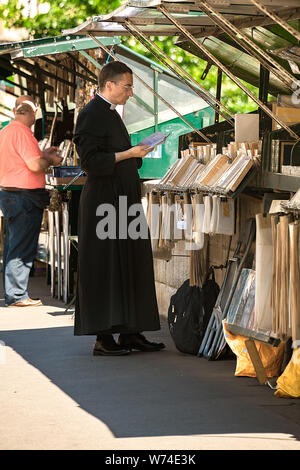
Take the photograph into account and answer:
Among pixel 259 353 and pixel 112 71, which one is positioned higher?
pixel 112 71

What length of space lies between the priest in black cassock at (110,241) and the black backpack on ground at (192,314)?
18 centimetres

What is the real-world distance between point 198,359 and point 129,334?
22.4 inches

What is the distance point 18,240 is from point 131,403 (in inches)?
177

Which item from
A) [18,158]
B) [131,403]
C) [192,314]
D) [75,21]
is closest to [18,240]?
[18,158]

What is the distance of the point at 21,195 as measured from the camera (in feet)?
32.7

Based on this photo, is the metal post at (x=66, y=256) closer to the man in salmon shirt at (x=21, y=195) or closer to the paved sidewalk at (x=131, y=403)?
the man in salmon shirt at (x=21, y=195)

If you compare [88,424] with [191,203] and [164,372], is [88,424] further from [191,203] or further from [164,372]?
[191,203]

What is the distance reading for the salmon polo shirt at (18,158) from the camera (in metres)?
9.95

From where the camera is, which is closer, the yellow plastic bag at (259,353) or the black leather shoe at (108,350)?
the yellow plastic bag at (259,353)

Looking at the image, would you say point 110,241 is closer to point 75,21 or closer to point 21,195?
point 21,195

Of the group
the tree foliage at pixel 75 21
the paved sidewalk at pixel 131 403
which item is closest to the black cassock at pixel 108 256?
the paved sidewalk at pixel 131 403

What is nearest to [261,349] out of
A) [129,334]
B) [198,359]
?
[198,359]

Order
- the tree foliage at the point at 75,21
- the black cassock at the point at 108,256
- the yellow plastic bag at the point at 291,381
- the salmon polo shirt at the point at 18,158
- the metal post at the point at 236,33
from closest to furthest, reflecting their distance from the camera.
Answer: the yellow plastic bag at the point at 291,381 < the metal post at the point at 236,33 < the black cassock at the point at 108,256 < the salmon polo shirt at the point at 18,158 < the tree foliage at the point at 75,21
